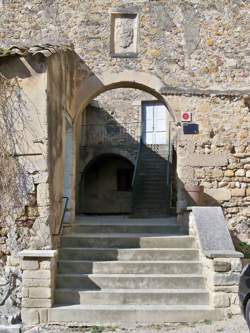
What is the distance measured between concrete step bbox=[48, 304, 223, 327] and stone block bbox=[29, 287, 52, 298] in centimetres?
22

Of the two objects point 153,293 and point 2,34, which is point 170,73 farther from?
point 153,293

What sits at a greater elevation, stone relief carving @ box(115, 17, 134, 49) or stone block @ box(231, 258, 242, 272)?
stone relief carving @ box(115, 17, 134, 49)

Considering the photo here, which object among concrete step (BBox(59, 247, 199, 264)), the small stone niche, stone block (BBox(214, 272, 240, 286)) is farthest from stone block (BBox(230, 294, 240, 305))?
the small stone niche

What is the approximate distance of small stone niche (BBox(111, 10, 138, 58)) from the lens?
30.4ft

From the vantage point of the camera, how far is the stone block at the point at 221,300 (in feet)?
20.2

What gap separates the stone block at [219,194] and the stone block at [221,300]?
2980 millimetres

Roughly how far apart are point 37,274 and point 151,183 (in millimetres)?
9620

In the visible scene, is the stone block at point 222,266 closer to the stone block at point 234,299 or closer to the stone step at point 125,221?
the stone block at point 234,299

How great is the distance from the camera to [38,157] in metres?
6.65

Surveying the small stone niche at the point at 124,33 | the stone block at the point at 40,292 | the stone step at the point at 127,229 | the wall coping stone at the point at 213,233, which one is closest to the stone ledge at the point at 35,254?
the stone block at the point at 40,292

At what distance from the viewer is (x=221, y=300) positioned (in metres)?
6.18

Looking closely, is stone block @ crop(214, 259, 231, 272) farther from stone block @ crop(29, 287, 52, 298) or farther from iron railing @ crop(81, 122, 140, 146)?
iron railing @ crop(81, 122, 140, 146)

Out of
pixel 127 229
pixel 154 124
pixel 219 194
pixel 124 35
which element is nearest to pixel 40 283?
pixel 127 229

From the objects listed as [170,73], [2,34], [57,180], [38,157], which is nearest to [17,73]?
[38,157]
